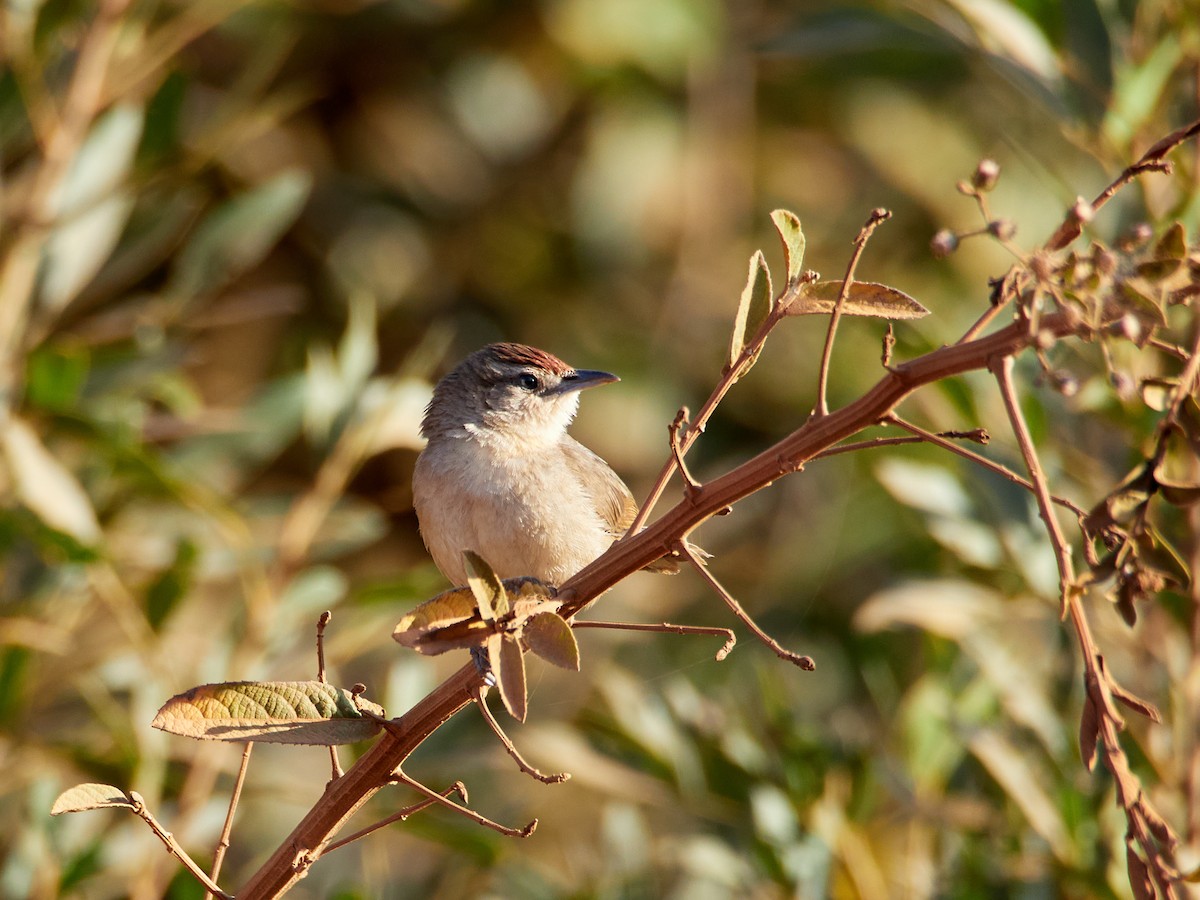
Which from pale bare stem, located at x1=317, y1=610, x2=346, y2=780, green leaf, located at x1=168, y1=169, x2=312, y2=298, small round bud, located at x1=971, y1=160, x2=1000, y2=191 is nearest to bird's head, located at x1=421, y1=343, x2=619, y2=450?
green leaf, located at x1=168, y1=169, x2=312, y2=298

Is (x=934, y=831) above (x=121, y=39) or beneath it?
beneath

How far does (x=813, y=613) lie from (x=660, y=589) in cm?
100

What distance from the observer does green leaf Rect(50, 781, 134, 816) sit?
1612mm

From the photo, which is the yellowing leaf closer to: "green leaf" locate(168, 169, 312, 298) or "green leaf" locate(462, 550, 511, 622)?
"green leaf" locate(462, 550, 511, 622)

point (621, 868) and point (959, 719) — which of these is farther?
point (621, 868)

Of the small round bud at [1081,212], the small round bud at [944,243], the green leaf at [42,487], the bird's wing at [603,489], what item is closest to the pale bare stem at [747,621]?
the small round bud at [944,243]

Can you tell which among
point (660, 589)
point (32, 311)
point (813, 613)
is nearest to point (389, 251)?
point (660, 589)

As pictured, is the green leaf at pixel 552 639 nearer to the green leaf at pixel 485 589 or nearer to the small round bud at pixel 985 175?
the green leaf at pixel 485 589

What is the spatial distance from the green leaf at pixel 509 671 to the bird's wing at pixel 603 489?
87.8 inches

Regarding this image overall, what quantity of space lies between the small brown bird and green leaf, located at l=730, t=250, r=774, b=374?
153 centimetres

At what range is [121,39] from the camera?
13.3ft

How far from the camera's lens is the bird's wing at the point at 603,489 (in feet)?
12.8

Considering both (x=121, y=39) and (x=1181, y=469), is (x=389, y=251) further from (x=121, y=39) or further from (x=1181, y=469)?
(x=1181, y=469)

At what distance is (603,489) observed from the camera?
3979 mm
